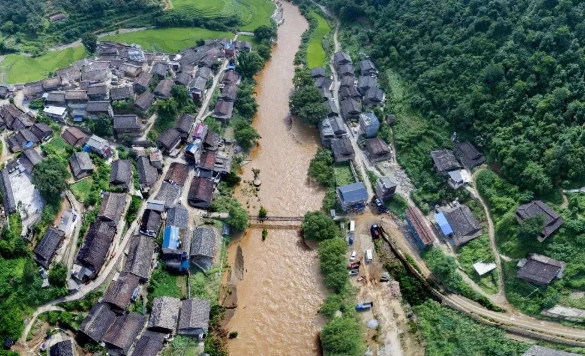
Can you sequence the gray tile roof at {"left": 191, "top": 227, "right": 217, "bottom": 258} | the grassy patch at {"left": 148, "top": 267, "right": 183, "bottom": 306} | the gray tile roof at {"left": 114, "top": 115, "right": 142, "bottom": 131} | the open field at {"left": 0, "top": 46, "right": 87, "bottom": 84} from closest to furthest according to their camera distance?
the grassy patch at {"left": 148, "top": 267, "right": 183, "bottom": 306}, the gray tile roof at {"left": 191, "top": 227, "right": 217, "bottom": 258}, the gray tile roof at {"left": 114, "top": 115, "right": 142, "bottom": 131}, the open field at {"left": 0, "top": 46, "right": 87, "bottom": 84}

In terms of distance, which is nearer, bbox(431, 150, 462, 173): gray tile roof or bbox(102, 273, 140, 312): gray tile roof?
bbox(102, 273, 140, 312): gray tile roof

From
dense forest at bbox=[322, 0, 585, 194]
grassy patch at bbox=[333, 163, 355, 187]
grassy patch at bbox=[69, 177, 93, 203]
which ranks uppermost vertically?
dense forest at bbox=[322, 0, 585, 194]

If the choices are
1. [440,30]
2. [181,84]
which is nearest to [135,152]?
[181,84]

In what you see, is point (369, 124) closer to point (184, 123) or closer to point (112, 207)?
point (184, 123)

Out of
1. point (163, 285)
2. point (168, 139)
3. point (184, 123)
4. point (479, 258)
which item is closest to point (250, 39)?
point (184, 123)

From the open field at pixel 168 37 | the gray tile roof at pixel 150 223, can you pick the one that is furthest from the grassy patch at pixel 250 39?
the gray tile roof at pixel 150 223

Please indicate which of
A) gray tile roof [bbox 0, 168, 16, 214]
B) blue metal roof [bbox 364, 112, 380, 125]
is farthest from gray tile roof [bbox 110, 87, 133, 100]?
blue metal roof [bbox 364, 112, 380, 125]

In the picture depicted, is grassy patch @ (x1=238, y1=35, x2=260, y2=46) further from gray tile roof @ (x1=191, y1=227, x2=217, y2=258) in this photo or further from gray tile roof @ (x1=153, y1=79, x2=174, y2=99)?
gray tile roof @ (x1=191, y1=227, x2=217, y2=258)
